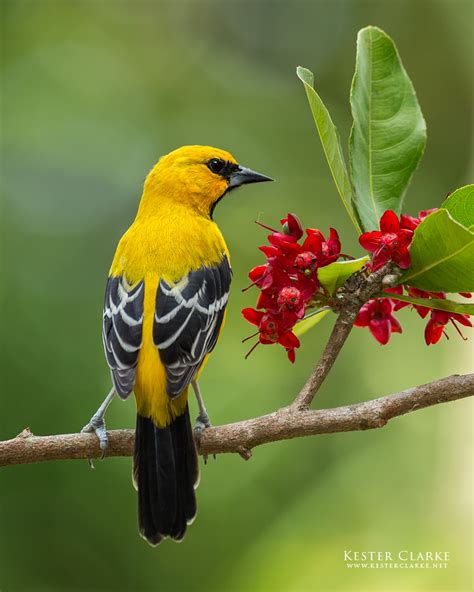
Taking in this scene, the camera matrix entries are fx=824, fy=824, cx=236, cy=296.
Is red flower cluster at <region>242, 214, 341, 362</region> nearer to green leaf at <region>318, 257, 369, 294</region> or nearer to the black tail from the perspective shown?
green leaf at <region>318, 257, 369, 294</region>

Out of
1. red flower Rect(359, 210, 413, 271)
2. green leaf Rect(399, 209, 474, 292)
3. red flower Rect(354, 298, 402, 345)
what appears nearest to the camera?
green leaf Rect(399, 209, 474, 292)

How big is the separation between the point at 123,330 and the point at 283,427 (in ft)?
3.99

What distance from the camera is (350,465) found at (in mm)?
6191

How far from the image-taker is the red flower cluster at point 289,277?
2.92 metres

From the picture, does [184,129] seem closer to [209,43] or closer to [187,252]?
[209,43]

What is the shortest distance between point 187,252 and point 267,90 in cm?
607

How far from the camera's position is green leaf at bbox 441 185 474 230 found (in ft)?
8.95

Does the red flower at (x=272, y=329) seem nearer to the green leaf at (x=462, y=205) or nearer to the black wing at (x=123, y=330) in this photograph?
the green leaf at (x=462, y=205)

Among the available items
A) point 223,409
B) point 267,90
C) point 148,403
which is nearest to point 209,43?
point 267,90

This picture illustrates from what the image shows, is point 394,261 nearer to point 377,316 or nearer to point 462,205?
point 462,205

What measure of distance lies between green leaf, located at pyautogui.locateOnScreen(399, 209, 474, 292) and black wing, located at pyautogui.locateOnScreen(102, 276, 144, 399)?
57.2 inches

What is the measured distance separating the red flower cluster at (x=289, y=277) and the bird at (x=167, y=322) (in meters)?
0.82

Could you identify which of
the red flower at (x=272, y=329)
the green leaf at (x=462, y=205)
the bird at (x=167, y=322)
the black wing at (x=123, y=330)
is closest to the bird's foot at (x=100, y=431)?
the bird at (x=167, y=322)

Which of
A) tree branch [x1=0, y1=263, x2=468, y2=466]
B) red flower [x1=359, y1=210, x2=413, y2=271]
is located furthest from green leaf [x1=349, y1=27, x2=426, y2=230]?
tree branch [x1=0, y1=263, x2=468, y2=466]
